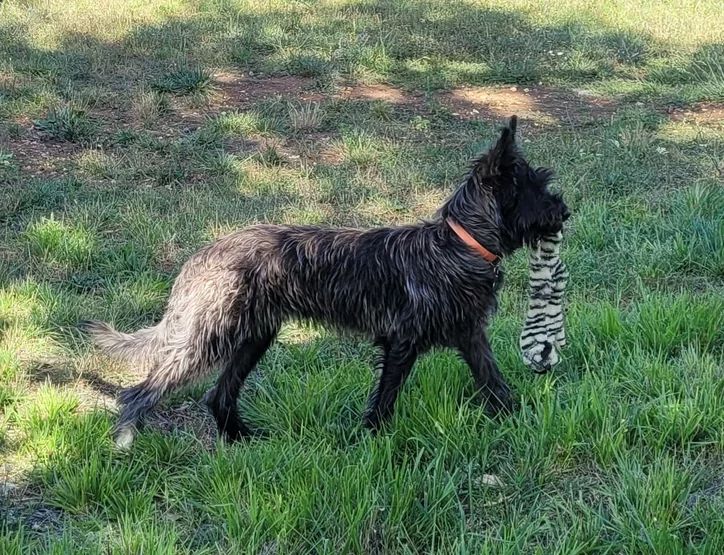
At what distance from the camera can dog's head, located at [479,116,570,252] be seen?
3.95 meters

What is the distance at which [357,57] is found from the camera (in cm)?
1158

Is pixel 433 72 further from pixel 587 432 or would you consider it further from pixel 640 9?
pixel 587 432

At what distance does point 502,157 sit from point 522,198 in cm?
25

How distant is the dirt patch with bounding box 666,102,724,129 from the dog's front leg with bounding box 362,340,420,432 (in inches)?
258

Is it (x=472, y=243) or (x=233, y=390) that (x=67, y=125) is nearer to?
(x=233, y=390)

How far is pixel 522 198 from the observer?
13.2ft

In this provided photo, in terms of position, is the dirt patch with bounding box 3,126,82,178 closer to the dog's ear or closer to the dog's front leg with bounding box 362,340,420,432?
the dog's front leg with bounding box 362,340,420,432

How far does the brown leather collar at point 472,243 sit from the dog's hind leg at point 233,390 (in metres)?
1.07

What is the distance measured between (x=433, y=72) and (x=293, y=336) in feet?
22.4

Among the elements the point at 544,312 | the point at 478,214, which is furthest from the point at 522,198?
the point at 544,312

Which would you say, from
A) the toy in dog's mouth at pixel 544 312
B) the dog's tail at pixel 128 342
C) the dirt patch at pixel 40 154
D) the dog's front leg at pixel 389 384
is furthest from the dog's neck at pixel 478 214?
the dirt patch at pixel 40 154

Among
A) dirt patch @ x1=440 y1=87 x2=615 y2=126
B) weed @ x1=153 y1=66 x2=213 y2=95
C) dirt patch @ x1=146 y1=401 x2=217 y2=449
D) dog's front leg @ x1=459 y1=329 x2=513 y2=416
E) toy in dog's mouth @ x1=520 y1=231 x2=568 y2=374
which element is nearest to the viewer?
dog's front leg @ x1=459 y1=329 x2=513 y2=416

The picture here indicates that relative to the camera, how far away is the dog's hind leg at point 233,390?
419 cm

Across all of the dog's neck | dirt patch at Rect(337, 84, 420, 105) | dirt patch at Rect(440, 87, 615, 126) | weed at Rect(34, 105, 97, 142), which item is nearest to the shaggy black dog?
the dog's neck
